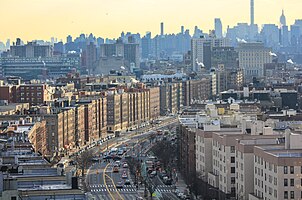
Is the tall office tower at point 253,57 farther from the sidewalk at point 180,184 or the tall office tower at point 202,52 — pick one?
the sidewalk at point 180,184

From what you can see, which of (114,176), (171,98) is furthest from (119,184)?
(171,98)

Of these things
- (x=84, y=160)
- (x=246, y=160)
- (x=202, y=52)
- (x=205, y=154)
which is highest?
(x=202, y=52)

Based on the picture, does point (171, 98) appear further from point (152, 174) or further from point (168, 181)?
point (168, 181)

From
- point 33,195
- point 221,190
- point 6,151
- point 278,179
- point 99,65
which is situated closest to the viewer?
point 33,195

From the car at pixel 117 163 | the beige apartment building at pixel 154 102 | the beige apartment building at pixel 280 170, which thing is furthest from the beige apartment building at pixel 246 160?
the beige apartment building at pixel 154 102

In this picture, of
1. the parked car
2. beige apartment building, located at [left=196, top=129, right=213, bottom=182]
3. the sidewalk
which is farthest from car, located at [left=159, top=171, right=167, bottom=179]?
beige apartment building, located at [left=196, top=129, right=213, bottom=182]

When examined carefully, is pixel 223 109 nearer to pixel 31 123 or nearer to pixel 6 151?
pixel 31 123

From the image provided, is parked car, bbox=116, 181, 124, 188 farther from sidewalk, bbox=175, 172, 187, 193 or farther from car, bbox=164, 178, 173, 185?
sidewalk, bbox=175, 172, 187, 193

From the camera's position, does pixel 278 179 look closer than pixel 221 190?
Yes

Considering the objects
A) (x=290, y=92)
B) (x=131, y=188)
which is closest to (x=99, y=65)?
(x=290, y=92)
